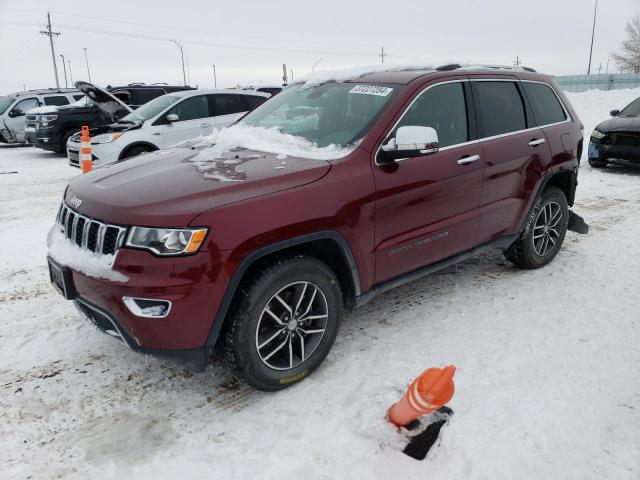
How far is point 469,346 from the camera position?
3.45m

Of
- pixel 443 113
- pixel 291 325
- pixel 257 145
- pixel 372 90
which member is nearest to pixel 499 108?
pixel 443 113

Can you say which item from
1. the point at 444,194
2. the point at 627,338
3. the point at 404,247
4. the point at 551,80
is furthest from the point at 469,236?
the point at 551,80

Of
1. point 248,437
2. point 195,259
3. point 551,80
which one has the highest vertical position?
point 551,80

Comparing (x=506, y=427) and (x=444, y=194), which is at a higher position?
(x=444, y=194)

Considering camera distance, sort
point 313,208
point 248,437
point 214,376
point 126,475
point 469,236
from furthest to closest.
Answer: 1. point 469,236
2. point 214,376
3. point 313,208
4. point 248,437
5. point 126,475

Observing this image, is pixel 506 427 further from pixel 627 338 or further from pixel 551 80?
pixel 551 80

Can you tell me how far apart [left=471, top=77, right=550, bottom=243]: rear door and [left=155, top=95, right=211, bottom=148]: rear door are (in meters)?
6.21

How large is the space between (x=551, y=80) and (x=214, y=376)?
163 inches

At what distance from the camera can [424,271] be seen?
3.66 meters

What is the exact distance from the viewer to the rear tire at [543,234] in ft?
15.2

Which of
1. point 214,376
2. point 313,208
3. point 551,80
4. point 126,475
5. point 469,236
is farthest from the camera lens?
point 551,80

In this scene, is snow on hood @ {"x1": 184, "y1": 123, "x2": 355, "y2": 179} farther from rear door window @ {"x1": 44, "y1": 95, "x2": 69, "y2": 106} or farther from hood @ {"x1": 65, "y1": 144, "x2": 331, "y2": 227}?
rear door window @ {"x1": 44, "y1": 95, "x2": 69, "y2": 106}

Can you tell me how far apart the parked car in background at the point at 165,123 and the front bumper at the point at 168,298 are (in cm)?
613

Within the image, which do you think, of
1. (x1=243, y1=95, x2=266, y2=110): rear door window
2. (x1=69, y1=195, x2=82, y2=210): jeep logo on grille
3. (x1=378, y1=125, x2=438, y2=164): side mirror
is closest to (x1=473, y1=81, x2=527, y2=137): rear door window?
(x1=378, y1=125, x2=438, y2=164): side mirror
